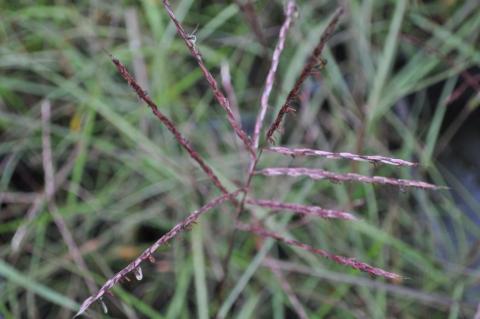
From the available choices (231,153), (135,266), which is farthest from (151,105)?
(231,153)

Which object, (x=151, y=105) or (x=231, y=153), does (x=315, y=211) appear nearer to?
(x=151, y=105)

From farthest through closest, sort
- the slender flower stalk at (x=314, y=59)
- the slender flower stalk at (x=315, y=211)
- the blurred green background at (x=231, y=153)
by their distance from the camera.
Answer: the blurred green background at (x=231, y=153) < the slender flower stalk at (x=315, y=211) < the slender flower stalk at (x=314, y=59)

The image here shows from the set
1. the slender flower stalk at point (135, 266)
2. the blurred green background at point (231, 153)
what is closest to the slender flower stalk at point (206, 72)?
the slender flower stalk at point (135, 266)

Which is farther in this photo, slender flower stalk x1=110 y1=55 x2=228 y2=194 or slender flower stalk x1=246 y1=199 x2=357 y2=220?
slender flower stalk x1=246 y1=199 x2=357 y2=220

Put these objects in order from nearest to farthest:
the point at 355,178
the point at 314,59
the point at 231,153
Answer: the point at 314,59
the point at 355,178
the point at 231,153

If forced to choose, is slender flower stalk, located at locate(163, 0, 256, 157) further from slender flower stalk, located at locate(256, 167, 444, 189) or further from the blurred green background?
the blurred green background

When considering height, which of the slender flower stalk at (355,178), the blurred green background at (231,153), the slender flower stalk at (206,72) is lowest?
the blurred green background at (231,153)

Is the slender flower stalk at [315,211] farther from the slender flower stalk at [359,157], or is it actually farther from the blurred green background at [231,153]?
the blurred green background at [231,153]

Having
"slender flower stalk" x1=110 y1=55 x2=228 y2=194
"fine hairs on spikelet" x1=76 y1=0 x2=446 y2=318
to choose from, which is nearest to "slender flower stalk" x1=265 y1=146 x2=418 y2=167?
"fine hairs on spikelet" x1=76 y1=0 x2=446 y2=318

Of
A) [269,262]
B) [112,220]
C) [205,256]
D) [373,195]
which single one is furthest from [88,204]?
[373,195]
